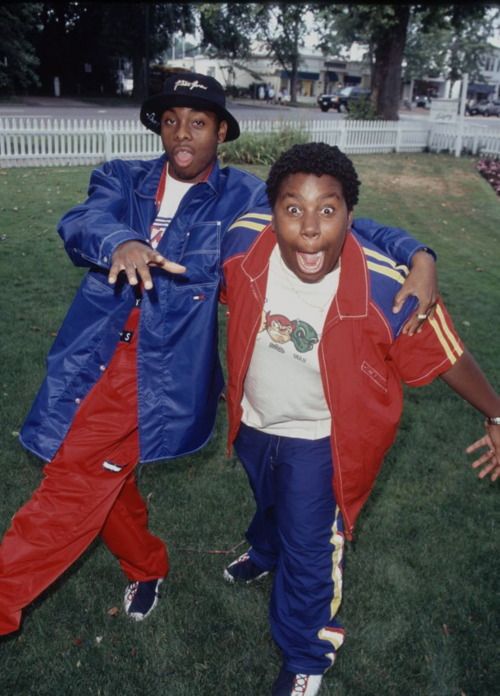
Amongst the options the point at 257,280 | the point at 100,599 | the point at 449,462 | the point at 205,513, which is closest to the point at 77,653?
the point at 100,599

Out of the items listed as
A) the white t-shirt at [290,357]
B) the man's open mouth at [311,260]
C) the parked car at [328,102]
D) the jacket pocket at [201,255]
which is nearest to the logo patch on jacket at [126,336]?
the jacket pocket at [201,255]

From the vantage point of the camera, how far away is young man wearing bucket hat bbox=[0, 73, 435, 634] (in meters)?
2.63

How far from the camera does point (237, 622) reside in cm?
321

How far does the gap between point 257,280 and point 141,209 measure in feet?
1.99

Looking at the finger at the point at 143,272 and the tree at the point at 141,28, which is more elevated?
the tree at the point at 141,28

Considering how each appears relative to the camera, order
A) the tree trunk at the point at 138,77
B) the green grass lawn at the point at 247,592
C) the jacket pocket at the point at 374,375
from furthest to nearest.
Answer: the tree trunk at the point at 138,77
the green grass lawn at the point at 247,592
the jacket pocket at the point at 374,375

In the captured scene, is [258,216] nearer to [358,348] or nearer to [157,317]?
[157,317]

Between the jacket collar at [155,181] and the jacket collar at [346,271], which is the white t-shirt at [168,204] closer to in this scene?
the jacket collar at [155,181]

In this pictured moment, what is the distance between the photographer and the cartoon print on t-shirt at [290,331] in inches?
99.0

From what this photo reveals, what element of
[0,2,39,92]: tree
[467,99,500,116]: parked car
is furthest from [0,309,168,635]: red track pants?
Answer: [467,99,500,116]: parked car

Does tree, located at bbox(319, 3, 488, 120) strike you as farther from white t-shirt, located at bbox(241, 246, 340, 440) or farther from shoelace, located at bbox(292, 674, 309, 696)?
shoelace, located at bbox(292, 674, 309, 696)

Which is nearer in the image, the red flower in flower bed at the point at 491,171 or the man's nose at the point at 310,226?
the man's nose at the point at 310,226

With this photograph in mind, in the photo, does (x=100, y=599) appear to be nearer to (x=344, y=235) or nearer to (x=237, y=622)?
(x=237, y=622)

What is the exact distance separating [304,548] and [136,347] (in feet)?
3.39
